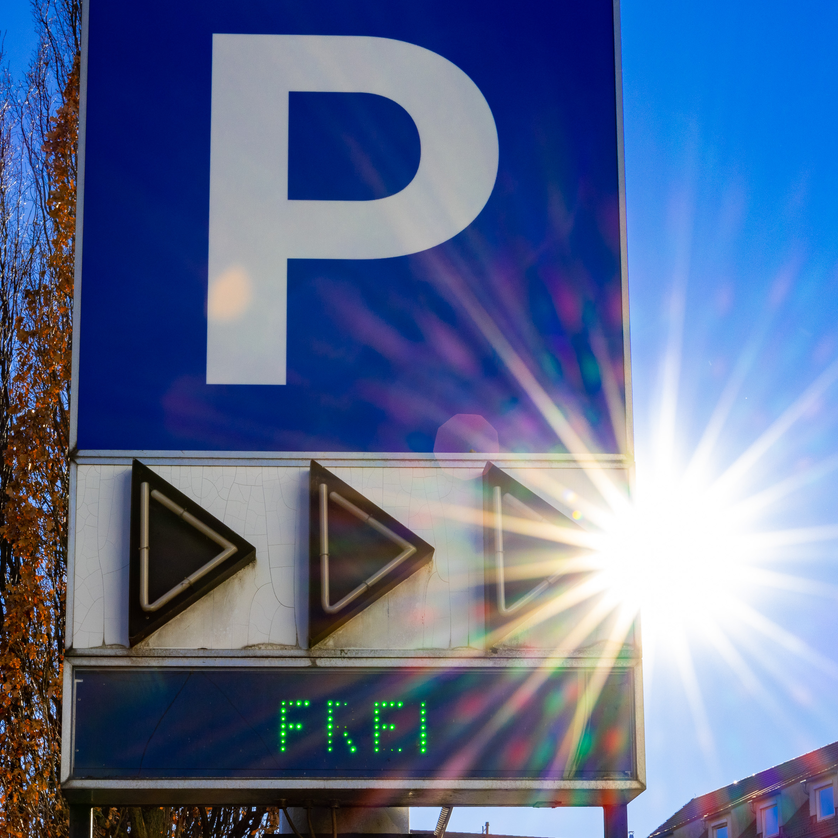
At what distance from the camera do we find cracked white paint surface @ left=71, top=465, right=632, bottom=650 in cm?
381

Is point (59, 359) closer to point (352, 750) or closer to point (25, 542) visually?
point (25, 542)

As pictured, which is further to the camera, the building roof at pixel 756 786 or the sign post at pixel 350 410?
the building roof at pixel 756 786

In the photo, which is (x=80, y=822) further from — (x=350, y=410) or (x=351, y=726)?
(x=350, y=410)

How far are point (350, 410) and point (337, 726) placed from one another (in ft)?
3.57

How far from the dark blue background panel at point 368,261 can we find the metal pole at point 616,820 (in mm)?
1239

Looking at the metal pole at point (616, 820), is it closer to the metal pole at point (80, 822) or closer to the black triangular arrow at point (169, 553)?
the black triangular arrow at point (169, 553)

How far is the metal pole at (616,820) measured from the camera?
3844 millimetres

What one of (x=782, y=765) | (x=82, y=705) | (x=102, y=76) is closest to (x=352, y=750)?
(x=82, y=705)

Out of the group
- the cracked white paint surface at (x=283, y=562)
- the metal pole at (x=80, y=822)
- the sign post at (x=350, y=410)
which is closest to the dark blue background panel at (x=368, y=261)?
the sign post at (x=350, y=410)

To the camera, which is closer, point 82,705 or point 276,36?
point 82,705

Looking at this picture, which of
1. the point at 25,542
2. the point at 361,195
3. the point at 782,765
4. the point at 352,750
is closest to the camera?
the point at 352,750

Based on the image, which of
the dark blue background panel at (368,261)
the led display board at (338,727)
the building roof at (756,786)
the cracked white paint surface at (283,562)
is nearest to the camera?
the led display board at (338,727)

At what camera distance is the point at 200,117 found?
14.3 feet

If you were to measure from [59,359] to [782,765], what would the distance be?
27701 mm
